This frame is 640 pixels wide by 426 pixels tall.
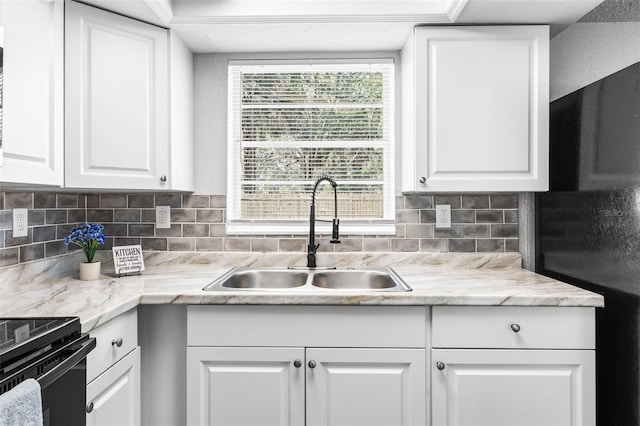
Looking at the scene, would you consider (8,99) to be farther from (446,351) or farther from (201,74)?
(446,351)

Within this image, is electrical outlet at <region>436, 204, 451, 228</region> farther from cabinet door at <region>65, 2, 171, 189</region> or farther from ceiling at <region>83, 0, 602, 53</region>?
cabinet door at <region>65, 2, 171, 189</region>

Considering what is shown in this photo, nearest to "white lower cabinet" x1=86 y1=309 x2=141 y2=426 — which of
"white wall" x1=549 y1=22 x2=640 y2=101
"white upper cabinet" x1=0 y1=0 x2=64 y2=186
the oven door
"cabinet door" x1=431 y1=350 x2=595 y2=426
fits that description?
the oven door

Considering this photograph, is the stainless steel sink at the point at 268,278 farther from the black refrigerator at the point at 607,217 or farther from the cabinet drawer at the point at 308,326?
the black refrigerator at the point at 607,217

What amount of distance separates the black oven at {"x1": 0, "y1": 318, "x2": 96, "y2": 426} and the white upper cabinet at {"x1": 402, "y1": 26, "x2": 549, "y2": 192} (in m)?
1.47

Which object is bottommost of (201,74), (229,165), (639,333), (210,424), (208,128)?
(210,424)

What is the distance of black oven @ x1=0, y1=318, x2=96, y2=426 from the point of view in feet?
2.87

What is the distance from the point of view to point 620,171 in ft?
4.83

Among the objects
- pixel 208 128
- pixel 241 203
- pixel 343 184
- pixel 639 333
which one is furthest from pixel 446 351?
pixel 208 128

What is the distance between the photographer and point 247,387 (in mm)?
1562

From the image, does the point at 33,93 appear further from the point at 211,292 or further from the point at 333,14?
the point at 333,14

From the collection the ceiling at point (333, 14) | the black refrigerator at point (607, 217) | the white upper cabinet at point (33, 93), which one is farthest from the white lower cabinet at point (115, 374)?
the black refrigerator at point (607, 217)

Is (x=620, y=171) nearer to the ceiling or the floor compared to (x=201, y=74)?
nearer to the floor

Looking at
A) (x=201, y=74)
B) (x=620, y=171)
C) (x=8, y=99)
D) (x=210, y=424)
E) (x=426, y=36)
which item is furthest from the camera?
(x=201, y=74)

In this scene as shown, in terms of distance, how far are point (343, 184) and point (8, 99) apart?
151 centimetres
